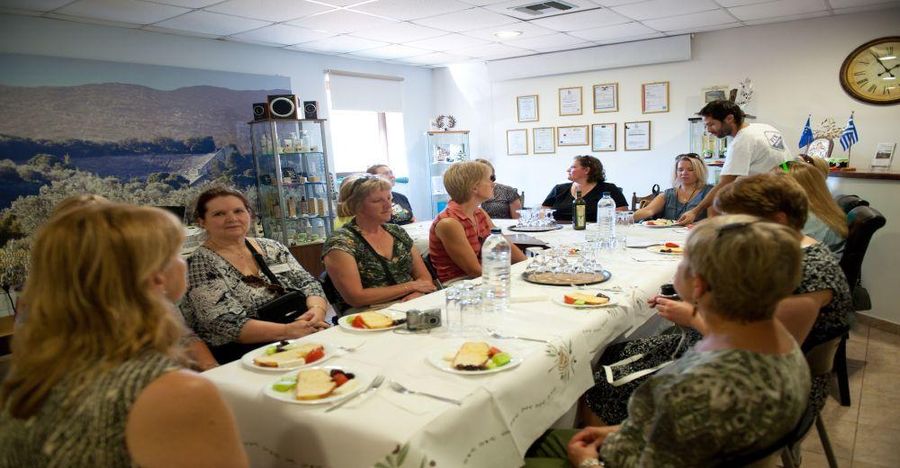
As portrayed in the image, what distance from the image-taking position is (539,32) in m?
5.48

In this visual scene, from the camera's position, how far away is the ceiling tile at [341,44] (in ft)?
17.7

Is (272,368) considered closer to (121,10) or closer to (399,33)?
(121,10)

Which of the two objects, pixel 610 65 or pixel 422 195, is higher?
pixel 610 65

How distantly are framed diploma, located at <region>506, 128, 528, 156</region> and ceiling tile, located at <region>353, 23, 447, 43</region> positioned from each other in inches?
88.9

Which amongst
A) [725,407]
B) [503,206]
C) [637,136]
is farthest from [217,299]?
[637,136]

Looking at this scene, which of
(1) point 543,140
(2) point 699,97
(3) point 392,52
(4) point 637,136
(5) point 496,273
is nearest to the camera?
(5) point 496,273

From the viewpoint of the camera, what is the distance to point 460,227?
9.31 feet

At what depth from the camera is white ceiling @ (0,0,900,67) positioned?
13.1ft

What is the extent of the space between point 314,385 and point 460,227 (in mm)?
1581

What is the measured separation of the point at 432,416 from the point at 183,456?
499mm

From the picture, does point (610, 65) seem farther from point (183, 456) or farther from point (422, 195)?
point (183, 456)

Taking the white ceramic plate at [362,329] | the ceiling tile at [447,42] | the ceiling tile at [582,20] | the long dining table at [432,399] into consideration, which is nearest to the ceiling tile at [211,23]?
the ceiling tile at [447,42]

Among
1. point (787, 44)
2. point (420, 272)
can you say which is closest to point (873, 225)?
point (420, 272)

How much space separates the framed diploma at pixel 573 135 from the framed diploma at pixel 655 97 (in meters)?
0.76
